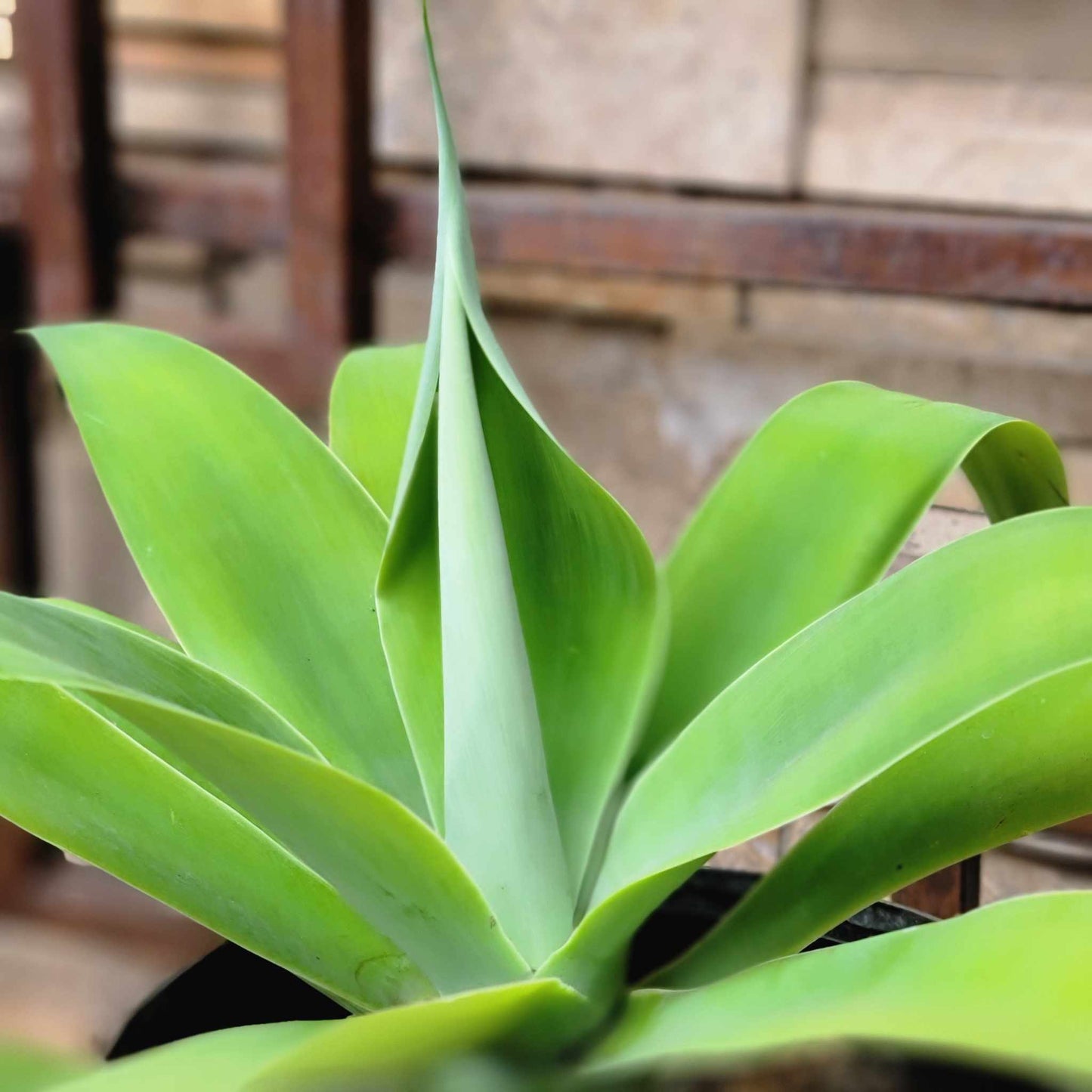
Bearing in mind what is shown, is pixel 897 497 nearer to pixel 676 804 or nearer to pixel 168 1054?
pixel 676 804

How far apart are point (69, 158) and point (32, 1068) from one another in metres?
1.03

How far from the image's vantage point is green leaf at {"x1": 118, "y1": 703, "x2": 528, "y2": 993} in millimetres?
215

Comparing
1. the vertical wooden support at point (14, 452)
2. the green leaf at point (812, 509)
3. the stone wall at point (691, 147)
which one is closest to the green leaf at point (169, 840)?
→ the green leaf at point (812, 509)

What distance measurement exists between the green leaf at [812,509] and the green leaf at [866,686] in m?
0.03

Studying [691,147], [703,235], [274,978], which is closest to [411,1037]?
[274,978]

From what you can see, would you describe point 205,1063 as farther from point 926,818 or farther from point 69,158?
point 69,158

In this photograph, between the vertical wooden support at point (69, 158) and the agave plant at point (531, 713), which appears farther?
the vertical wooden support at point (69, 158)

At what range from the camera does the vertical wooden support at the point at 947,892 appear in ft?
1.38

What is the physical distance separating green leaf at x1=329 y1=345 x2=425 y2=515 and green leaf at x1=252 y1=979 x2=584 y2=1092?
7.3 inches

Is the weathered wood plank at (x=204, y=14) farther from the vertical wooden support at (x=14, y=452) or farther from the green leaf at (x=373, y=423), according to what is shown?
the green leaf at (x=373, y=423)

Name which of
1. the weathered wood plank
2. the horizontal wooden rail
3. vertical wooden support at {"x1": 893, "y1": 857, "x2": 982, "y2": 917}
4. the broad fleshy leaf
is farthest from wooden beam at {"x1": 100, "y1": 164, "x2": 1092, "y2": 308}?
the broad fleshy leaf

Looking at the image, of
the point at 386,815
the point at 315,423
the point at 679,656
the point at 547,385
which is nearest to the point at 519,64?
the point at 547,385

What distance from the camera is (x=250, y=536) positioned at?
346 millimetres

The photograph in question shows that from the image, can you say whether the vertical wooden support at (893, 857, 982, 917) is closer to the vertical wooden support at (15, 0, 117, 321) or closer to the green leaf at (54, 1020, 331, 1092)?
the green leaf at (54, 1020, 331, 1092)
